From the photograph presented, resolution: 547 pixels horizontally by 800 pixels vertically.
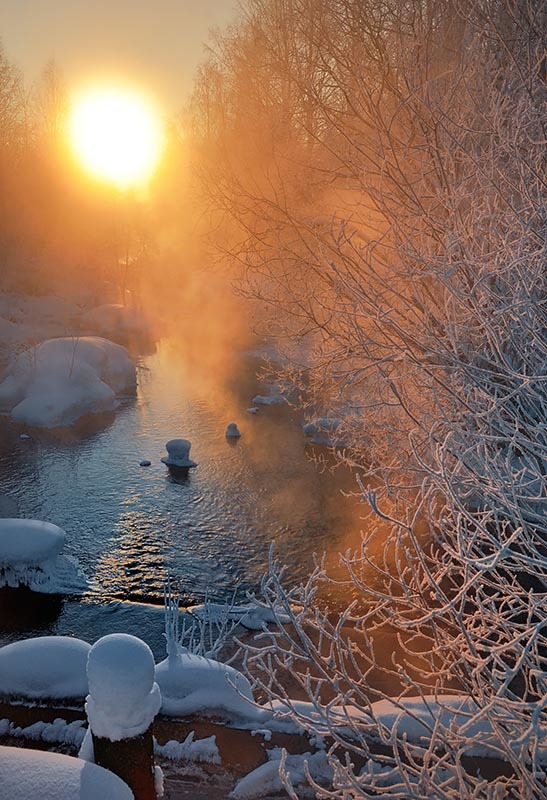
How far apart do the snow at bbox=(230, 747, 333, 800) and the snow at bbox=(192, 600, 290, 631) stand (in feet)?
11.1

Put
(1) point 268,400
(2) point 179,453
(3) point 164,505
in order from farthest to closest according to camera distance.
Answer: (1) point 268,400
(2) point 179,453
(3) point 164,505

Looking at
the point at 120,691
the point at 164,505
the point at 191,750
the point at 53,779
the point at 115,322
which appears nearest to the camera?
the point at 53,779

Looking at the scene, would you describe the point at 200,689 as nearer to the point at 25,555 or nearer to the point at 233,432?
the point at 25,555

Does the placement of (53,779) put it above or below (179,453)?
below

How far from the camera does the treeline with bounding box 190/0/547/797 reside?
3.83 meters

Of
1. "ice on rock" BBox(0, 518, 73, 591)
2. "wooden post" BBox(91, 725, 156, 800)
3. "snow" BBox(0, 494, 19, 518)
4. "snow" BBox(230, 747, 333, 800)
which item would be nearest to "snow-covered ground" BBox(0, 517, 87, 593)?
"ice on rock" BBox(0, 518, 73, 591)

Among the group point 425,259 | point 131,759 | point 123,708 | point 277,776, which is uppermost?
point 425,259

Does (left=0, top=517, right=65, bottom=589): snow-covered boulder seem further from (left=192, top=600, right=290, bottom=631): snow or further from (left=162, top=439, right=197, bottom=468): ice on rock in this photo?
(left=162, top=439, right=197, bottom=468): ice on rock

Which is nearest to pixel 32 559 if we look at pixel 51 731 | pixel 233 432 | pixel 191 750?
pixel 51 731

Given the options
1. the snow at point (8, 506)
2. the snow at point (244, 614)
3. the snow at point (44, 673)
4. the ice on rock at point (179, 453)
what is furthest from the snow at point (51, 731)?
the ice on rock at point (179, 453)

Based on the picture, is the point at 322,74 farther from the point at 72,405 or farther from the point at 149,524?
the point at 72,405

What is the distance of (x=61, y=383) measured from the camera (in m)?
20.3

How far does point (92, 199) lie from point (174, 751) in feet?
129

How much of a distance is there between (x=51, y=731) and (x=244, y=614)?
3781 millimetres
